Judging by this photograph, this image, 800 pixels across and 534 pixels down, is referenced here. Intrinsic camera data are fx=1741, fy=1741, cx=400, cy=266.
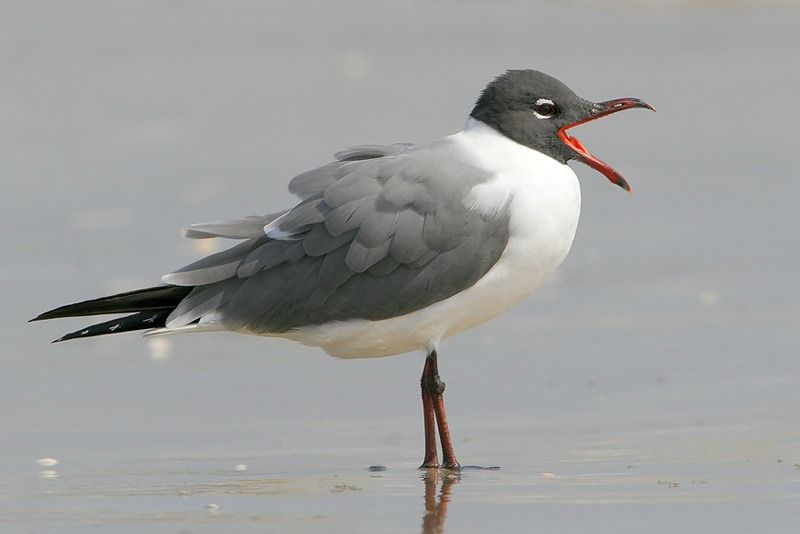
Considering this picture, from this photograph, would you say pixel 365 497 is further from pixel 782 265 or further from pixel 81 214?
pixel 81 214

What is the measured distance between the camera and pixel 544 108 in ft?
22.7

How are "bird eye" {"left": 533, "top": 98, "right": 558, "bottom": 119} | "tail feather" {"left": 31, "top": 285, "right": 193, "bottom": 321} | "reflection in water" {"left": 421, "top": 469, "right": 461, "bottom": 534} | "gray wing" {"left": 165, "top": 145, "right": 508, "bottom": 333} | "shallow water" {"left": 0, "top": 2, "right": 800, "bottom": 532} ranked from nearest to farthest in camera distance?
"reflection in water" {"left": 421, "top": 469, "right": 461, "bottom": 534}, "shallow water" {"left": 0, "top": 2, "right": 800, "bottom": 532}, "gray wing" {"left": 165, "top": 145, "right": 508, "bottom": 333}, "tail feather" {"left": 31, "top": 285, "right": 193, "bottom": 321}, "bird eye" {"left": 533, "top": 98, "right": 558, "bottom": 119}

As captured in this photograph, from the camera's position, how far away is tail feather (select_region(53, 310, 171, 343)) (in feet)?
22.6

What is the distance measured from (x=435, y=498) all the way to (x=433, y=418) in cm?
96

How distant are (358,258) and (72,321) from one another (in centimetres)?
333

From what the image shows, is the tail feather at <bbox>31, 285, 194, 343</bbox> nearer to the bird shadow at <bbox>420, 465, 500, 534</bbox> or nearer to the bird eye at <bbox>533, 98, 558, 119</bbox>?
the bird shadow at <bbox>420, 465, 500, 534</bbox>

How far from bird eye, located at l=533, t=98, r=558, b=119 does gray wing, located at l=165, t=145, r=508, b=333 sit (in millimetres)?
444

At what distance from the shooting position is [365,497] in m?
5.82

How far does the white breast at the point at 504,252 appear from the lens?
21.5 ft

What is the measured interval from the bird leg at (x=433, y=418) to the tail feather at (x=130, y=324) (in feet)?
3.51

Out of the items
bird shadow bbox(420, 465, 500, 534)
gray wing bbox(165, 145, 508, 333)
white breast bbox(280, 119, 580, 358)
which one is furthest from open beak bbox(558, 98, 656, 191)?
bird shadow bbox(420, 465, 500, 534)

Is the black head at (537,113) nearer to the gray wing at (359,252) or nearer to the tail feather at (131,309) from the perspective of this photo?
the gray wing at (359,252)

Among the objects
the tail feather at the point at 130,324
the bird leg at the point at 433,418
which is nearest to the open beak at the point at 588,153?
the bird leg at the point at 433,418

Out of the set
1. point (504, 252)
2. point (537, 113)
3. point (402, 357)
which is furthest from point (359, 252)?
point (402, 357)
